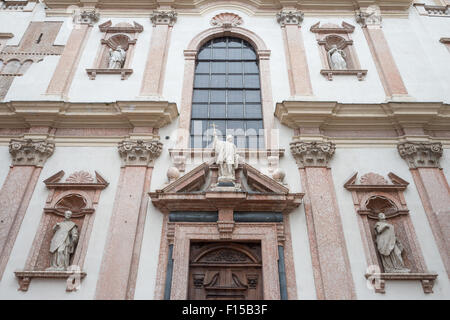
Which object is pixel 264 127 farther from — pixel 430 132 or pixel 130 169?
pixel 430 132

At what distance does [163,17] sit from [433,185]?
9.35 meters

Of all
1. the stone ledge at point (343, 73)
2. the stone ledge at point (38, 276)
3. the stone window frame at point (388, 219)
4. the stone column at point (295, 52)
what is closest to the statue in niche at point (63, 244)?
the stone ledge at point (38, 276)

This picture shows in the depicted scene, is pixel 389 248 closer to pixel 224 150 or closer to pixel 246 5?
pixel 224 150

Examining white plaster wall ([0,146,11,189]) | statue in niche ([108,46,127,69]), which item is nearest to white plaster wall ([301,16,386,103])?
statue in niche ([108,46,127,69])

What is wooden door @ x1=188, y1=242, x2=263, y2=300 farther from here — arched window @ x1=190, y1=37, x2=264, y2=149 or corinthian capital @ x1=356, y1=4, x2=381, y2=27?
corinthian capital @ x1=356, y1=4, x2=381, y2=27

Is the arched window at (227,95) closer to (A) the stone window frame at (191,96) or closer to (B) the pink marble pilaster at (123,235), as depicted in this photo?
(A) the stone window frame at (191,96)

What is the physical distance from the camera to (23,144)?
8.64m

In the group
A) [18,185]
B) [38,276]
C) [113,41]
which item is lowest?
[38,276]

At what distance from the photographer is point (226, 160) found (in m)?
7.95

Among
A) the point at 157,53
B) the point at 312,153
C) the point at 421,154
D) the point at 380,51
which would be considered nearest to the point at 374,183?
the point at 421,154

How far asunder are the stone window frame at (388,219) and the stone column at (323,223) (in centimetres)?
46

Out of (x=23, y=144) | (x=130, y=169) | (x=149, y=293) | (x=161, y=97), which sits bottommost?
(x=149, y=293)

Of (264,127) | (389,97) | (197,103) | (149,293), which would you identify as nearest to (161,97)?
(197,103)

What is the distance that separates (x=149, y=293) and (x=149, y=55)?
22.7 ft
